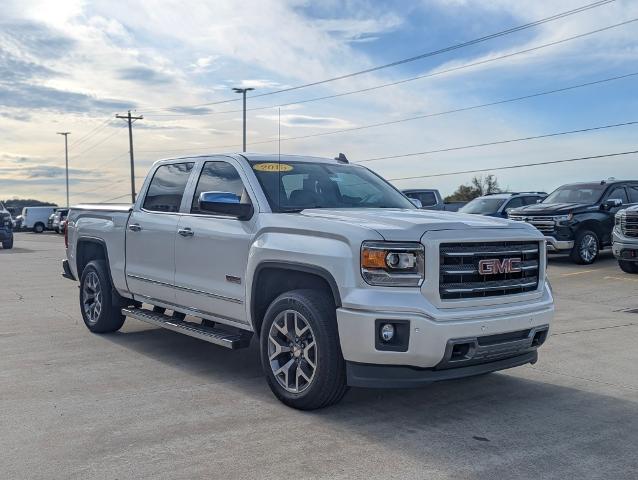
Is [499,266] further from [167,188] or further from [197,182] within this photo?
[167,188]

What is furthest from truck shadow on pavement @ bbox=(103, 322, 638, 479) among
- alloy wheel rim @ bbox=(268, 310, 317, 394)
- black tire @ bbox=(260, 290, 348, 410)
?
alloy wheel rim @ bbox=(268, 310, 317, 394)

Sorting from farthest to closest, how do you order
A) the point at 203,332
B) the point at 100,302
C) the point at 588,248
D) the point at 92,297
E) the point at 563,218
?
the point at 588,248 < the point at 563,218 < the point at 92,297 < the point at 100,302 < the point at 203,332

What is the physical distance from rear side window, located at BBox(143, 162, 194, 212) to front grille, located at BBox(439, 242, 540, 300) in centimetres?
302

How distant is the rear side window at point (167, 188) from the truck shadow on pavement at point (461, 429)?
1669mm

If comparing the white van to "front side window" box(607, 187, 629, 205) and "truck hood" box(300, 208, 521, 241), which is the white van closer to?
"front side window" box(607, 187, 629, 205)

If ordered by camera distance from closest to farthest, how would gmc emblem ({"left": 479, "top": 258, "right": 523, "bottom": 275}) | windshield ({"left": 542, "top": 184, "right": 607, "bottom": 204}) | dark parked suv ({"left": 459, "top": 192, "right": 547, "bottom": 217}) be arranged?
gmc emblem ({"left": 479, "top": 258, "right": 523, "bottom": 275}) → windshield ({"left": 542, "top": 184, "right": 607, "bottom": 204}) → dark parked suv ({"left": 459, "top": 192, "right": 547, "bottom": 217})

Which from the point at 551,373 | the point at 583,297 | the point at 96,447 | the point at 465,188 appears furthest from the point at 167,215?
the point at 465,188

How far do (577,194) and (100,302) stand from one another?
44.3 feet

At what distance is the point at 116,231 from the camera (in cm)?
780

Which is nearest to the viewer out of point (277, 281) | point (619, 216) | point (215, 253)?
point (277, 281)

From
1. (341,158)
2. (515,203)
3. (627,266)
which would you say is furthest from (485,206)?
(341,158)

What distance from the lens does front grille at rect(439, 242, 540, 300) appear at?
487 cm

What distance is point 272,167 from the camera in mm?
6309

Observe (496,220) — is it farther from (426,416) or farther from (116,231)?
(116,231)
